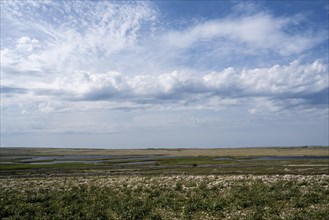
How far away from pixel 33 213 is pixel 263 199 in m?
13.5

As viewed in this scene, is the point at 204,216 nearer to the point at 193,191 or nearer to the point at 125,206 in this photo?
the point at 125,206

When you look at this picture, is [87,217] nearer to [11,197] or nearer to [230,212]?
[230,212]

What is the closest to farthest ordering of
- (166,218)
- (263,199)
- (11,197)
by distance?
(166,218) < (263,199) < (11,197)

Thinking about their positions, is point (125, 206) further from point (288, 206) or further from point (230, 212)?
point (288, 206)

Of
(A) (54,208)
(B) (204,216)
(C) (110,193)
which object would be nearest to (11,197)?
(A) (54,208)

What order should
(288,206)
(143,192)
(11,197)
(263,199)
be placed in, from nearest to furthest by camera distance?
(288,206)
(263,199)
(11,197)
(143,192)

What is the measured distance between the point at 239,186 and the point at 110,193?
9923mm

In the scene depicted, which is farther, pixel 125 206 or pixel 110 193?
pixel 110 193

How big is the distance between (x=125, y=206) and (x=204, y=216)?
4.89 m

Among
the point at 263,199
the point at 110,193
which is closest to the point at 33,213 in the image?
the point at 110,193

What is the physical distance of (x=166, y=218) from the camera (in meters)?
16.3

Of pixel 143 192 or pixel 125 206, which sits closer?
pixel 125 206

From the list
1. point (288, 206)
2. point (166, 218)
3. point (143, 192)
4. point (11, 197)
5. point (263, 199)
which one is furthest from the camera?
point (143, 192)

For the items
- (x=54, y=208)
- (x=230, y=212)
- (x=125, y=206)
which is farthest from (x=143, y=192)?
(x=230, y=212)
